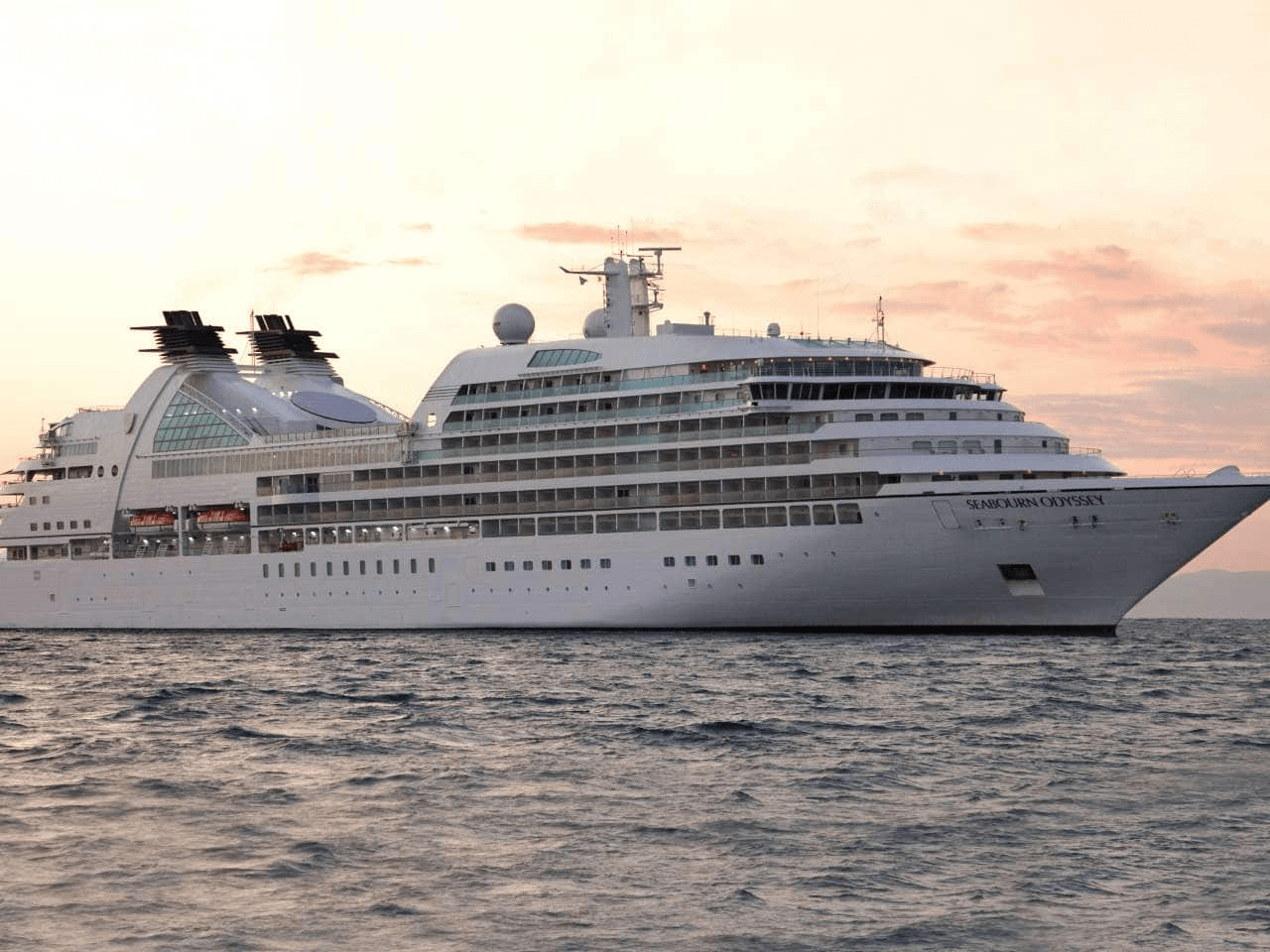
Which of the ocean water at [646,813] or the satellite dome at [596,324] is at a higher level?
the satellite dome at [596,324]

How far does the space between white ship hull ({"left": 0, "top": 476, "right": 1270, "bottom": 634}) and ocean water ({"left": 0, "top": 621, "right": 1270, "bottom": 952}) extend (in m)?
12.1

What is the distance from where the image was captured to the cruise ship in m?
57.4

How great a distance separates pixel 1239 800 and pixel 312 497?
60.0 meters

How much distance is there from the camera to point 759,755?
2945cm

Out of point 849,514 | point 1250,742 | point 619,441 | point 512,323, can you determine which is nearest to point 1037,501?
point 849,514

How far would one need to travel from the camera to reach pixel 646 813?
2380 cm

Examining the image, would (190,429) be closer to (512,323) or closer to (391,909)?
(512,323)

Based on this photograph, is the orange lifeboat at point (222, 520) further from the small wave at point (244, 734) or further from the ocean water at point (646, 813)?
the small wave at point (244, 734)

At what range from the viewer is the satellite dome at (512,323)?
77750 millimetres

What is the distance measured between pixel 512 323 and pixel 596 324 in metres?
4.67

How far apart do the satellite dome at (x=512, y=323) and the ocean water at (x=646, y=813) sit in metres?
35.1

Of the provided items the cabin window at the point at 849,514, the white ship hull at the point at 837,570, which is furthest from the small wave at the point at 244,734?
the cabin window at the point at 849,514

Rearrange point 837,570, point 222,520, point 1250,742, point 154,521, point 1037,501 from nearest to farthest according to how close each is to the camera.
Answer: point 1250,742
point 1037,501
point 837,570
point 222,520
point 154,521

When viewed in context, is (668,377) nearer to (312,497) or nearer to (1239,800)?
(312,497)
